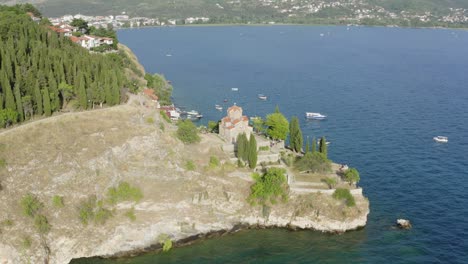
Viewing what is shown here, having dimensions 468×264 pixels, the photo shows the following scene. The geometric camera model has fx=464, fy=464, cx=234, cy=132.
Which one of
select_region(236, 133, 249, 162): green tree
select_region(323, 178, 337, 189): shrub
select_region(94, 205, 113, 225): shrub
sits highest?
select_region(236, 133, 249, 162): green tree

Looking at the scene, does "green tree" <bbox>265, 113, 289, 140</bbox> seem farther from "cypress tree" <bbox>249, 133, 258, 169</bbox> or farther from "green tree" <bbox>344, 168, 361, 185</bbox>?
"green tree" <bbox>344, 168, 361, 185</bbox>

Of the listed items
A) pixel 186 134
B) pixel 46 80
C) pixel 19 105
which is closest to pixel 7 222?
pixel 19 105

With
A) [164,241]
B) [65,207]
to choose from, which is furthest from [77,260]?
[164,241]

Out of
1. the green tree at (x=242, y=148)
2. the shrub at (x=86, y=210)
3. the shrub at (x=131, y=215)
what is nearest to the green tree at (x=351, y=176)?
the green tree at (x=242, y=148)

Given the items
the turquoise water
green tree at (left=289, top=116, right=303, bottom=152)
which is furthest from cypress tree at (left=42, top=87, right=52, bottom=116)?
green tree at (left=289, top=116, right=303, bottom=152)

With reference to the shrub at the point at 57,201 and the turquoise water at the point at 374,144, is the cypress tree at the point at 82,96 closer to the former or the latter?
the shrub at the point at 57,201
